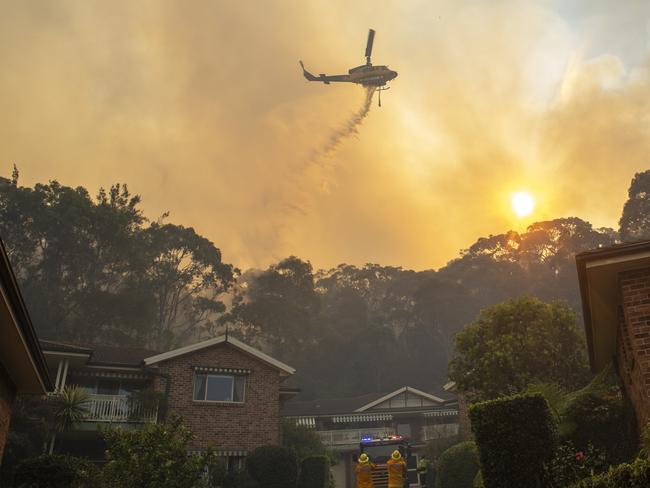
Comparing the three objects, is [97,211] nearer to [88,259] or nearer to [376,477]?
[88,259]

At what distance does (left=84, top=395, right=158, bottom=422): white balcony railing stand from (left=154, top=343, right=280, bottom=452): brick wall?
117cm

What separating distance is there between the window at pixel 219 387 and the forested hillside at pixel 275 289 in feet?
94.3

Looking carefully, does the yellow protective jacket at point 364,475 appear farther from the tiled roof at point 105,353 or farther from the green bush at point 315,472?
the tiled roof at point 105,353

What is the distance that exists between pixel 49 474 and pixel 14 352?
5.56 meters

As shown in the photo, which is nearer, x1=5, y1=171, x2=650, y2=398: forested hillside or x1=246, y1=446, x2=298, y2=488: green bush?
x1=246, y1=446, x2=298, y2=488: green bush

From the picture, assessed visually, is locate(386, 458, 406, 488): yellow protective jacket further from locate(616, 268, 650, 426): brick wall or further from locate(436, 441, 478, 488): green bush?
locate(436, 441, 478, 488): green bush

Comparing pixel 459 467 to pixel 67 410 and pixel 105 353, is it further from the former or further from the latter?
pixel 105 353

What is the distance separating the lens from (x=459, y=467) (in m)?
22.5

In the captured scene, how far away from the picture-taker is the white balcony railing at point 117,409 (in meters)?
25.2

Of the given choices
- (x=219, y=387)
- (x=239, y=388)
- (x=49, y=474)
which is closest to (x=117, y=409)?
(x=219, y=387)

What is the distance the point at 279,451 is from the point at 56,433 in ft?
30.9

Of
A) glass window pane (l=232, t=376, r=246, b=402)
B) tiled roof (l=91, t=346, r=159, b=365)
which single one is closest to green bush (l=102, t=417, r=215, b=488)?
glass window pane (l=232, t=376, r=246, b=402)

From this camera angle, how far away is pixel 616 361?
14234 millimetres

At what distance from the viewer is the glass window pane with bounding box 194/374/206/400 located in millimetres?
27478
